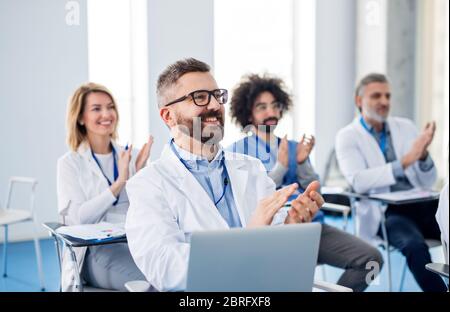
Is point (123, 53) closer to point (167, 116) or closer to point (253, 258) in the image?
point (167, 116)

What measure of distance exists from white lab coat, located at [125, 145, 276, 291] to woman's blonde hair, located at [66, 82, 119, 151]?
0.38 metres

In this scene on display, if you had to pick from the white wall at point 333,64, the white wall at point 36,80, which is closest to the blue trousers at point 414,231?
the white wall at point 333,64

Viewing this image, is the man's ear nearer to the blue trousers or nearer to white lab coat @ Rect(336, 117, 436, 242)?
white lab coat @ Rect(336, 117, 436, 242)

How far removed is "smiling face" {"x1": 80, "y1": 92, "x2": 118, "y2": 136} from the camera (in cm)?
183

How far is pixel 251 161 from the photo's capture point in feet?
5.22

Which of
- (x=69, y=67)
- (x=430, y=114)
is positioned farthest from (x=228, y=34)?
(x=430, y=114)

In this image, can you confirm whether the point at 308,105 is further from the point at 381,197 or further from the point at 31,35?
the point at 31,35

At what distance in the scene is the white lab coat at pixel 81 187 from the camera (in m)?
1.86

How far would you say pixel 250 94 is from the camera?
1.93 m

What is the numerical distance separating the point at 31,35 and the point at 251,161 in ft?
2.55

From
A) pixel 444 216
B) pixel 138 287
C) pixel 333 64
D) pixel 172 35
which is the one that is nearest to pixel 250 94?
pixel 333 64

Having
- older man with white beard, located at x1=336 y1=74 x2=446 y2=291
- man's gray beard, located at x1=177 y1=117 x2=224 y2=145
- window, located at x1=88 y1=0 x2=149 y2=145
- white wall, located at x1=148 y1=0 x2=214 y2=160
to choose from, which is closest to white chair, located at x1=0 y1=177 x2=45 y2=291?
window, located at x1=88 y1=0 x2=149 y2=145

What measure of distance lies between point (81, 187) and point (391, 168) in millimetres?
1375
